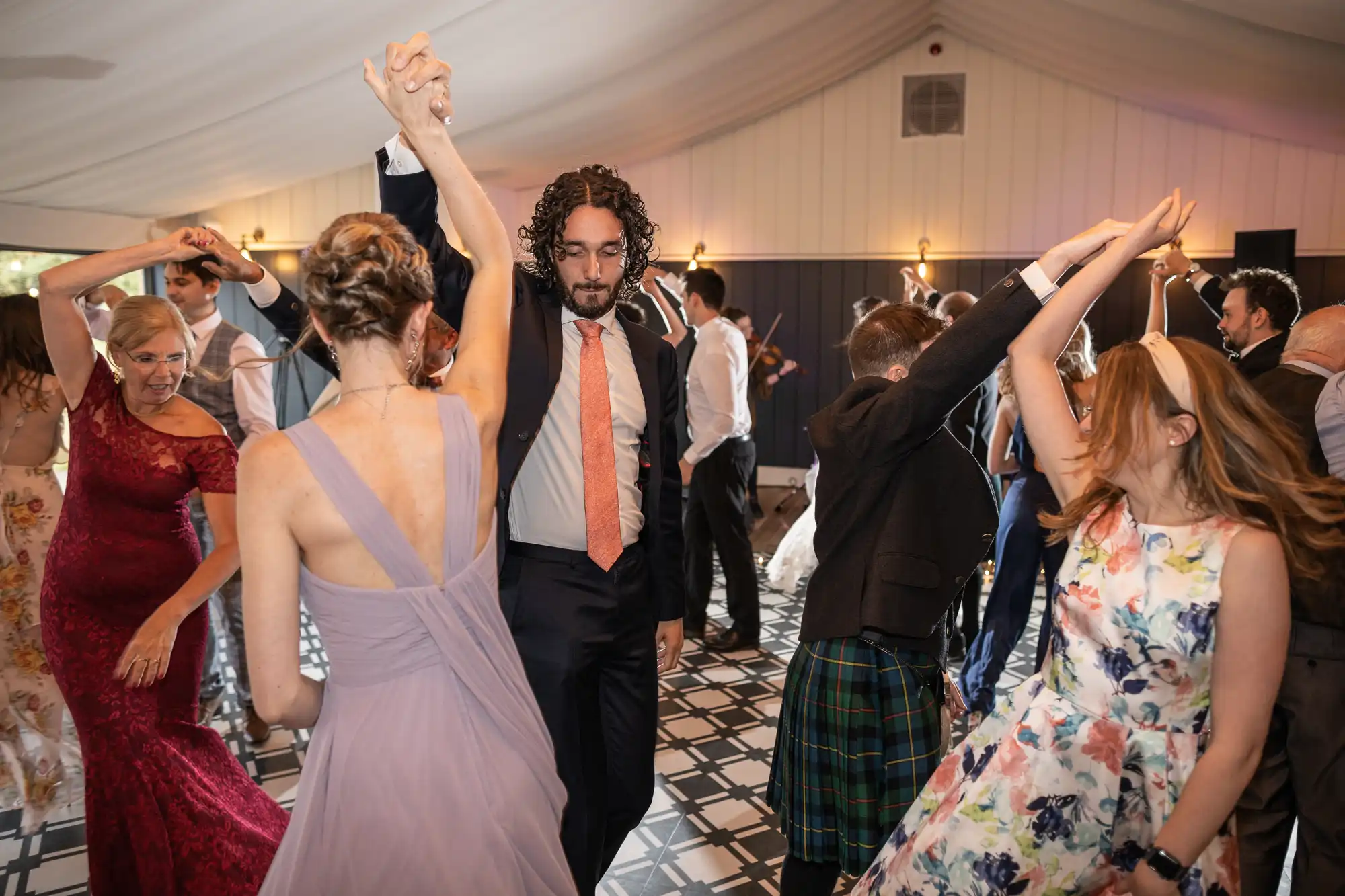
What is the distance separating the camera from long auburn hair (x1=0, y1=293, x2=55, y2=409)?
8.84 ft

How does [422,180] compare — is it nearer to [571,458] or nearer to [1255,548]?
[571,458]

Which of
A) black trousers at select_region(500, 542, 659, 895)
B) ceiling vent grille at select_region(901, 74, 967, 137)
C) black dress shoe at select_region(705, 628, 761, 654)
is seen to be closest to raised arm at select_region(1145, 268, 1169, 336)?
black dress shoe at select_region(705, 628, 761, 654)

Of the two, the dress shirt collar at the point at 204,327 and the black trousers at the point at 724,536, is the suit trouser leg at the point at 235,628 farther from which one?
the black trousers at the point at 724,536

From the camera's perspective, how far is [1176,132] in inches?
358

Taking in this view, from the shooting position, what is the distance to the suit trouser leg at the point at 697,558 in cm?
487

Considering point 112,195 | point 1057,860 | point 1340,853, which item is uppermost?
point 112,195

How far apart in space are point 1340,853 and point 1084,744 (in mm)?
1006

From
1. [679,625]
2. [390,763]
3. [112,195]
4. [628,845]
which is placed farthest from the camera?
[112,195]

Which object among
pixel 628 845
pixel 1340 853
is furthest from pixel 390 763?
pixel 1340 853

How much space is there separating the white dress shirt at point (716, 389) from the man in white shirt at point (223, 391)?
1887mm

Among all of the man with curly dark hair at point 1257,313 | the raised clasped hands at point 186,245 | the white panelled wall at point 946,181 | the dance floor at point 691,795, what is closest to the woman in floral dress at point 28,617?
the dance floor at point 691,795

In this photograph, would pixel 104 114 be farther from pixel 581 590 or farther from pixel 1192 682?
pixel 1192 682

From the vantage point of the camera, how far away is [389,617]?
1394mm

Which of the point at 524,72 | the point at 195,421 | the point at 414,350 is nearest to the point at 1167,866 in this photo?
the point at 414,350
